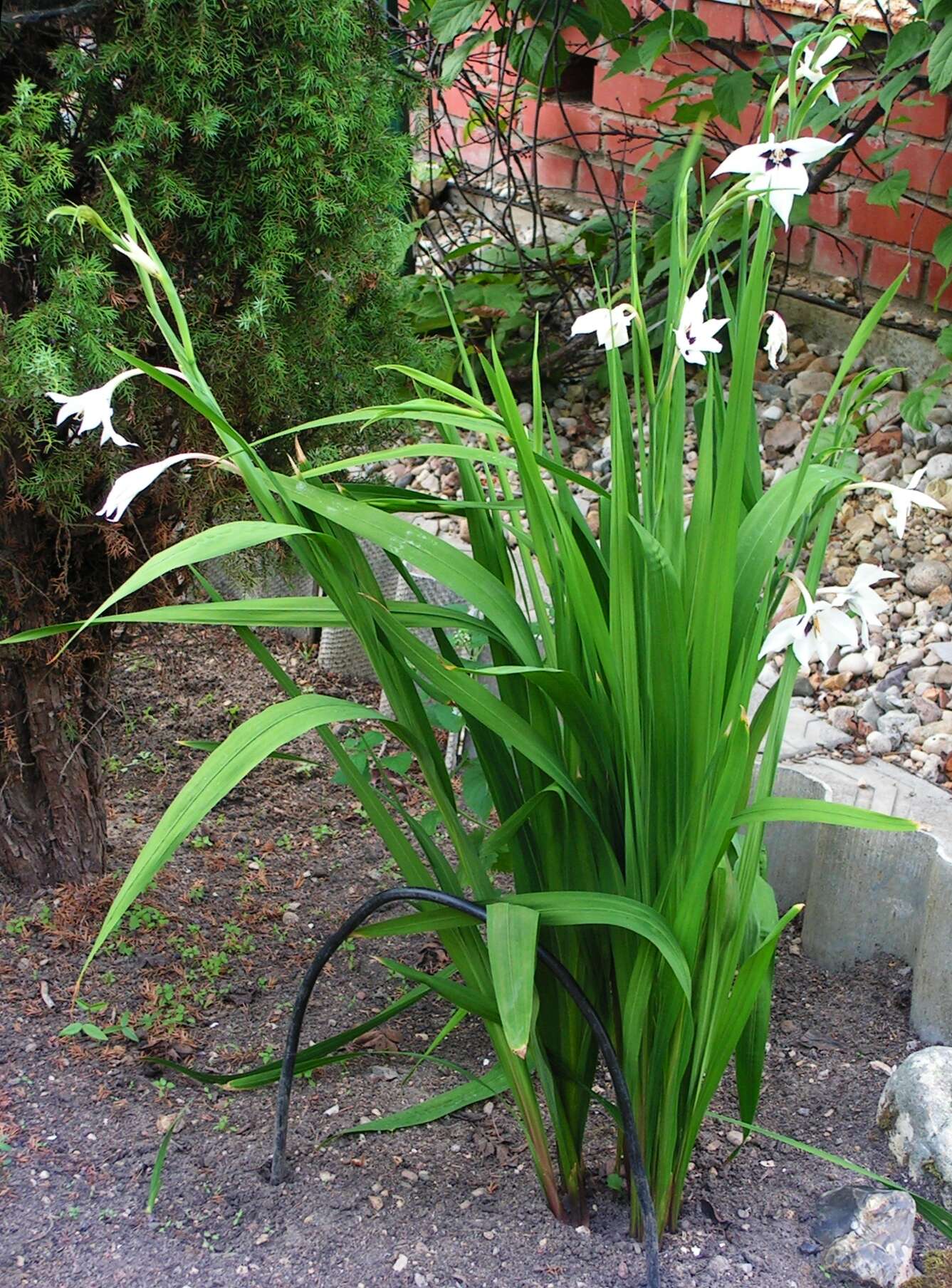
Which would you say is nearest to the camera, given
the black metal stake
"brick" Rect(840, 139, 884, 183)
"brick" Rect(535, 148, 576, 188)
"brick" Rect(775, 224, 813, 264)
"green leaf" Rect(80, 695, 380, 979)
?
"green leaf" Rect(80, 695, 380, 979)

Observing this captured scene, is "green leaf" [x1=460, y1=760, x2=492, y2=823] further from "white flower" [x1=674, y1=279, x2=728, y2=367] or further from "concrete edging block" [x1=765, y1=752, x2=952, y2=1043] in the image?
"white flower" [x1=674, y1=279, x2=728, y2=367]

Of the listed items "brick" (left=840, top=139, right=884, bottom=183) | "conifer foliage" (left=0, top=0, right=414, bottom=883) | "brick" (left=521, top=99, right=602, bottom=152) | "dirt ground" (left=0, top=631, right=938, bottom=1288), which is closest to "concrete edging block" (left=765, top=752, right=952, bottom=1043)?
"dirt ground" (left=0, top=631, right=938, bottom=1288)

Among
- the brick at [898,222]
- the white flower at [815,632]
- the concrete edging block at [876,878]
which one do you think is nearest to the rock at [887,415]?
the brick at [898,222]

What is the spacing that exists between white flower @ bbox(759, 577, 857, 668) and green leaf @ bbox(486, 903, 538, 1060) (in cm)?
34

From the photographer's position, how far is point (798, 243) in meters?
3.75

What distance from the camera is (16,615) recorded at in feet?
6.45

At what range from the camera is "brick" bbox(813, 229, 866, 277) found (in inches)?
139

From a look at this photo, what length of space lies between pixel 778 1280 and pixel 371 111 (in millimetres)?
1588

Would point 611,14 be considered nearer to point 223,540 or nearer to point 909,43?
point 909,43

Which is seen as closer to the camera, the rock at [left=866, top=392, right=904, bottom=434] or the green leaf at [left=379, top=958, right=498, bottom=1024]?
the green leaf at [left=379, top=958, right=498, bottom=1024]

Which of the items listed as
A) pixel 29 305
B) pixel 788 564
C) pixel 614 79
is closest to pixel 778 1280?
pixel 788 564

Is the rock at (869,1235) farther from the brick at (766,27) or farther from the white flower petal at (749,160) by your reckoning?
the brick at (766,27)

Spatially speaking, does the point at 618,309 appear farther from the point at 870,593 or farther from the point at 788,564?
the point at 870,593

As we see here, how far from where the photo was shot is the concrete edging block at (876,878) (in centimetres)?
190
